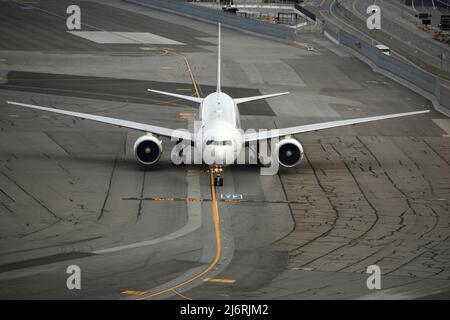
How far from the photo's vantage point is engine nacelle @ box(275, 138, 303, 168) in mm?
70938

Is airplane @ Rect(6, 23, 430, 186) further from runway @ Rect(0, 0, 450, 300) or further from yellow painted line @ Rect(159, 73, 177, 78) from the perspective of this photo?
yellow painted line @ Rect(159, 73, 177, 78)

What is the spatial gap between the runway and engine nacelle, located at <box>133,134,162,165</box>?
128cm

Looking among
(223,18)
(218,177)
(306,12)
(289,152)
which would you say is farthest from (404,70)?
(306,12)

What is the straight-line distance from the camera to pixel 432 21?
18562 centimetres

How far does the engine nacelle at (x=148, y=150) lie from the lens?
232 feet

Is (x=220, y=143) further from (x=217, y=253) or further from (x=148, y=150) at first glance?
(x=217, y=253)

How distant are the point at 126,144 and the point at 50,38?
58251mm

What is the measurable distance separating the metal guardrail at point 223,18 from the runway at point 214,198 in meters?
28.9

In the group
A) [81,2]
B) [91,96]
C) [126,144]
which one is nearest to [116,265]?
[126,144]

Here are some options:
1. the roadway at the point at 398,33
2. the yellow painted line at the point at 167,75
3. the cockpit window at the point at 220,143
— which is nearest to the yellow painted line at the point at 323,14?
the roadway at the point at 398,33

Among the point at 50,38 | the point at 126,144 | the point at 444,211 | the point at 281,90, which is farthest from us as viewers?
the point at 50,38

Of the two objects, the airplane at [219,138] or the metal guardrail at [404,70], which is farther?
the metal guardrail at [404,70]

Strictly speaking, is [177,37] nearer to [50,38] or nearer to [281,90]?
[50,38]

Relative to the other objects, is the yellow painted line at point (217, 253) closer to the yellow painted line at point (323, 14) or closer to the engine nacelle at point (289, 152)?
the engine nacelle at point (289, 152)
